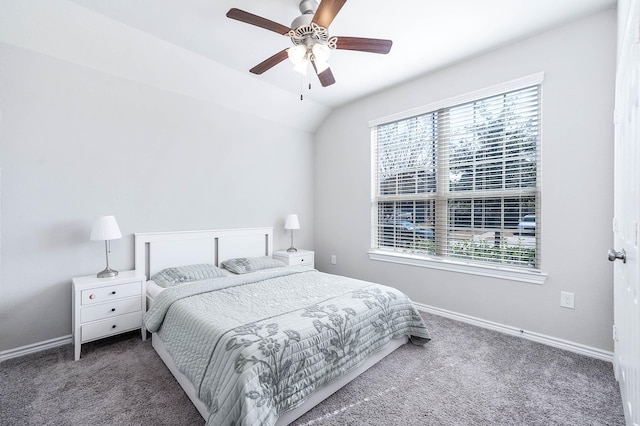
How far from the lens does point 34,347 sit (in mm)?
2312

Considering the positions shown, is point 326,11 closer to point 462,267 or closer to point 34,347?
point 462,267

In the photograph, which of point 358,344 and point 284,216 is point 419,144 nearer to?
point 284,216

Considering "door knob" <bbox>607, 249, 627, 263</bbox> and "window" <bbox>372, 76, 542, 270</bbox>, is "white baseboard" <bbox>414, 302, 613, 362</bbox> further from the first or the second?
"door knob" <bbox>607, 249, 627, 263</bbox>

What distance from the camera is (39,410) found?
164 cm

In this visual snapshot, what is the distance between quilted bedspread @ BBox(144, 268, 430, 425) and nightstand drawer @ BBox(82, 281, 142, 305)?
0.33 m

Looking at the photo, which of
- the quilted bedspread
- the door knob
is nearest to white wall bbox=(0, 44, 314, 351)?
the quilted bedspread

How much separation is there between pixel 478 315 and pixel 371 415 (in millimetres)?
1752

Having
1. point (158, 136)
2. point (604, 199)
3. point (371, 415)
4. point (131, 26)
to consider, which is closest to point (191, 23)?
point (131, 26)

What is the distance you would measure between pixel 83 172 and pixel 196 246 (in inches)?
47.9

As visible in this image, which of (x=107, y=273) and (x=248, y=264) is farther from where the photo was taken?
(x=248, y=264)

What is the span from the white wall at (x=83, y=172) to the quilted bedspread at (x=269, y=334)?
97 centimetres

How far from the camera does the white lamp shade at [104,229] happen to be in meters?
2.35

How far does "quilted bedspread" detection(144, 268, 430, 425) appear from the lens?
1.38 metres

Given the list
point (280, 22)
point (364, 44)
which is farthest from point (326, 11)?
point (280, 22)
